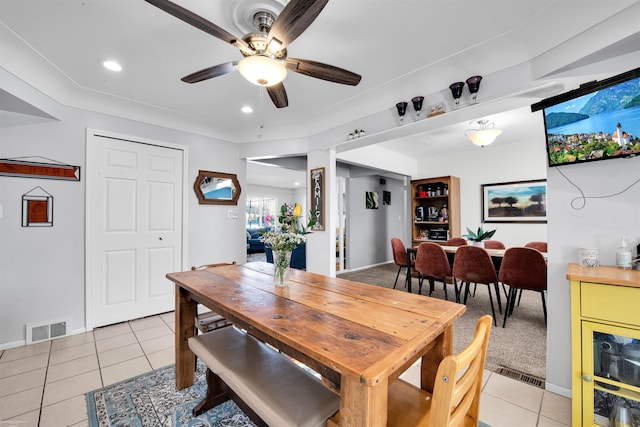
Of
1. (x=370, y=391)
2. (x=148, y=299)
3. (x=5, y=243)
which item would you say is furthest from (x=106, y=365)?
(x=370, y=391)

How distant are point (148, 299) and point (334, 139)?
10.3 feet

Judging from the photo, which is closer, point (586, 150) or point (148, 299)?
point (586, 150)

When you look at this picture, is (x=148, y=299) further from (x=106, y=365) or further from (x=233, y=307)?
(x=233, y=307)

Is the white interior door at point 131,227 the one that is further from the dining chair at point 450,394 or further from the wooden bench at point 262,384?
the dining chair at point 450,394

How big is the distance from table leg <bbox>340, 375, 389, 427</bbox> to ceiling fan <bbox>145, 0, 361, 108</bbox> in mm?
1495

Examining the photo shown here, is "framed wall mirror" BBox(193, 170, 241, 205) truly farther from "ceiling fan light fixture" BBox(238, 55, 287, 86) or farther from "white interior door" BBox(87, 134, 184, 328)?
"ceiling fan light fixture" BBox(238, 55, 287, 86)

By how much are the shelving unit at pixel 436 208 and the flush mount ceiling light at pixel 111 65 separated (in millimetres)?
5132

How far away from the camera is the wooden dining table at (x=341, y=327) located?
2.60 ft

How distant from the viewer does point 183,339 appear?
76.2 inches

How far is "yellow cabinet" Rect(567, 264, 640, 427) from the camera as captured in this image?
135 centimetres

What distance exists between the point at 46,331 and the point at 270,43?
3479 millimetres

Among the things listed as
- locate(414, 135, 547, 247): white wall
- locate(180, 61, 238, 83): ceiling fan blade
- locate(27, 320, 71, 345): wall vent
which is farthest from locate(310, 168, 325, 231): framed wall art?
locate(414, 135, 547, 247): white wall

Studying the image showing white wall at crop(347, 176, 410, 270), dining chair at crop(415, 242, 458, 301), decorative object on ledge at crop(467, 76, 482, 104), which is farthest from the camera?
white wall at crop(347, 176, 410, 270)

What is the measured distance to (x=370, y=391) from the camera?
0.76 meters
